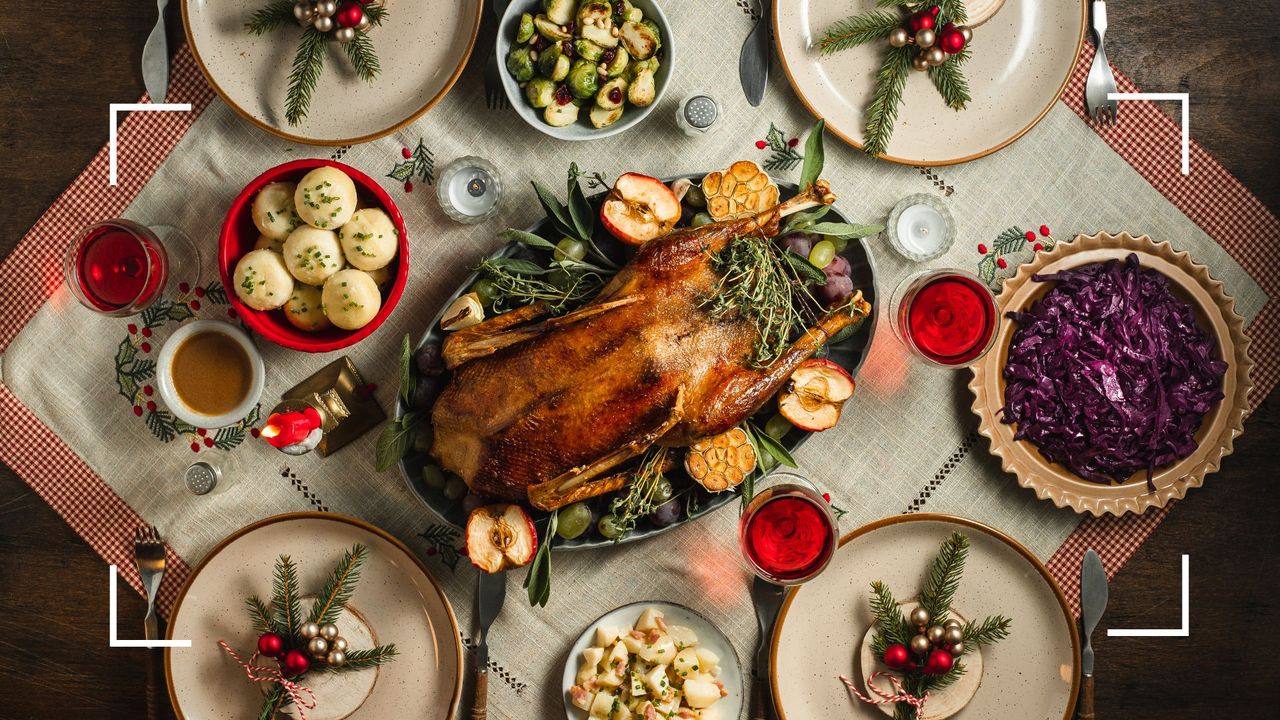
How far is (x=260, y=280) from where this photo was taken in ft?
6.57

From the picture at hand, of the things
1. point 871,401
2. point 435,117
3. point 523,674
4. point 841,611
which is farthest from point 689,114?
point 523,674

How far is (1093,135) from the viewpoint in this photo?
7.54ft

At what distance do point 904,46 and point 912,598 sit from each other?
1479 millimetres

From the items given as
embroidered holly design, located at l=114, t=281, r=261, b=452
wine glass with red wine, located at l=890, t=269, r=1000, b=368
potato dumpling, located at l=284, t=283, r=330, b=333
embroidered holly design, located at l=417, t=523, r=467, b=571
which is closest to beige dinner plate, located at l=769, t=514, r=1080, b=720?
wine glass with red wine, located at l=890, t=269, r=1000, b=368

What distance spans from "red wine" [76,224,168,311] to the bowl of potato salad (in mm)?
1447

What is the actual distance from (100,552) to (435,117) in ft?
4.93

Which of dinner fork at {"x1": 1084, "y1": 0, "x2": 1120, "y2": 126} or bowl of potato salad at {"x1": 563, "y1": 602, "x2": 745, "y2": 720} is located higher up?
dinner fork at {"x1": 1084, "y1": 0, "x2": 1120, "y2": 126}

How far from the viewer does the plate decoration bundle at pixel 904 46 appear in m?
2.17

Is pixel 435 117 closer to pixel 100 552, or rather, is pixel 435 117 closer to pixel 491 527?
pixel 491 527

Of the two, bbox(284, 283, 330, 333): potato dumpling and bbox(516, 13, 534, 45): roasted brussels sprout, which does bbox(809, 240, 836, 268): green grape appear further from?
bbox(284, 283, 330, 333): potato dumpling

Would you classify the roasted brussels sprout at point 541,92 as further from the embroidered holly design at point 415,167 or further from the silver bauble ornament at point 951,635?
the silver bauble ornament at point 951,635

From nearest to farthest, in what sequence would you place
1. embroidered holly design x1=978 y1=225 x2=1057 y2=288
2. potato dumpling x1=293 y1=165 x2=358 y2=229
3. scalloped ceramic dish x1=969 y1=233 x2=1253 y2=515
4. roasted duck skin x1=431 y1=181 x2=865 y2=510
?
roasted duck skin x1=431 y1=181 x2=865 y2=510
potato dumpling x1=293 y1=165 x2=358 y2=229
scalloped ceramic dish x1=969 y1=233 x2=1253 y2=515
embroidered holly design x1=978 y1=225 x2=1057 y2=288

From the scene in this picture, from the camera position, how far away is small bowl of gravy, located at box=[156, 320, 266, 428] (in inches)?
83.0

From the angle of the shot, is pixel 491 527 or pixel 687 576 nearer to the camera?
pixel 491 527
